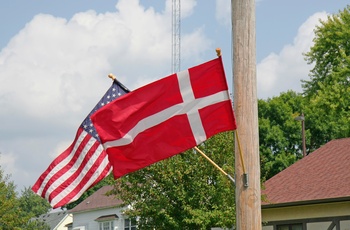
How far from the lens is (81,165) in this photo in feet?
43.0

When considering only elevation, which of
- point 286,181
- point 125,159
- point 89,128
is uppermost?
point 286,181

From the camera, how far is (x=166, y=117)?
9.11 m

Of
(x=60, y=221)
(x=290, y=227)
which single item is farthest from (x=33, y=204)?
(x=290, y=227)

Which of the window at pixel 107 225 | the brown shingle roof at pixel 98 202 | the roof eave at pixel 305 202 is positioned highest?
the brown shingle roof at pixel 98 202

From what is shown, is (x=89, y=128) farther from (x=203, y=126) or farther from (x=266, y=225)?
(x=266, y=225)

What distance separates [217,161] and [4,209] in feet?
60.0

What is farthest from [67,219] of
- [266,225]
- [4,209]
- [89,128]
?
[89,128]

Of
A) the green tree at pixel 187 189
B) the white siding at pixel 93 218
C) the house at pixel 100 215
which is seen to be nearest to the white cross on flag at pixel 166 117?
the green tree at pixel 187 189

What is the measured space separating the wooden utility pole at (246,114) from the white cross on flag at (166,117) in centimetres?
22

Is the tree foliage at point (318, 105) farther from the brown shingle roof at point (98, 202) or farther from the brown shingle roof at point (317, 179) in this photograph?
the brown shingle roof at point (98, 202)

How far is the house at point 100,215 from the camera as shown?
66688mm

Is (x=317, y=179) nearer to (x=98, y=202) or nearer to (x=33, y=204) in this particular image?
(x=98, y=202)

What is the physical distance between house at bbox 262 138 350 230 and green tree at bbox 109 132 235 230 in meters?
3.16

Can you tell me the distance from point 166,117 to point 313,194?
2264 cm
